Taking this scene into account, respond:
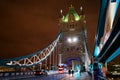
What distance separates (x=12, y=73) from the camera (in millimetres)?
40469

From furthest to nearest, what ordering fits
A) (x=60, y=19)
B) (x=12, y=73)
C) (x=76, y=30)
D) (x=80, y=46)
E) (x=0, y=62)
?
(x=60, y=19) < (x=76, y=30) < (x=80, y=46) < (x=0, y=62) < (x=12, y=73)

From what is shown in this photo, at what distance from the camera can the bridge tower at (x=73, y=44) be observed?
102m

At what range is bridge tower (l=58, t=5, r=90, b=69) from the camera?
10250cm

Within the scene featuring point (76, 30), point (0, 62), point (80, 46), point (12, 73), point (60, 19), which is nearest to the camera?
point (12, 73)

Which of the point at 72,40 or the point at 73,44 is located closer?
the point at 73,44

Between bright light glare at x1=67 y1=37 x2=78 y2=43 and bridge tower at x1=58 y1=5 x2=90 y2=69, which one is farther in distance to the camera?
bright light glare at x1=67 y1=37 x2=78 y2=43

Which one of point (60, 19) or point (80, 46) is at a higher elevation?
point (60, 19)

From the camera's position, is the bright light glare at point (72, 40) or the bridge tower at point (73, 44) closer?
the bridge tower at point (73, 44)

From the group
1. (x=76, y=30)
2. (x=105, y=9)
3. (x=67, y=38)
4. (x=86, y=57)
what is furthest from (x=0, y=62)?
(x=76, y=30)

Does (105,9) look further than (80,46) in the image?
No

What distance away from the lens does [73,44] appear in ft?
358

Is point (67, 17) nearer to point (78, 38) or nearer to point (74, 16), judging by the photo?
point (74, 16)

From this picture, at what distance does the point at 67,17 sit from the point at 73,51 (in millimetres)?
29467

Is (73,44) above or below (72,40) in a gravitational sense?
below
